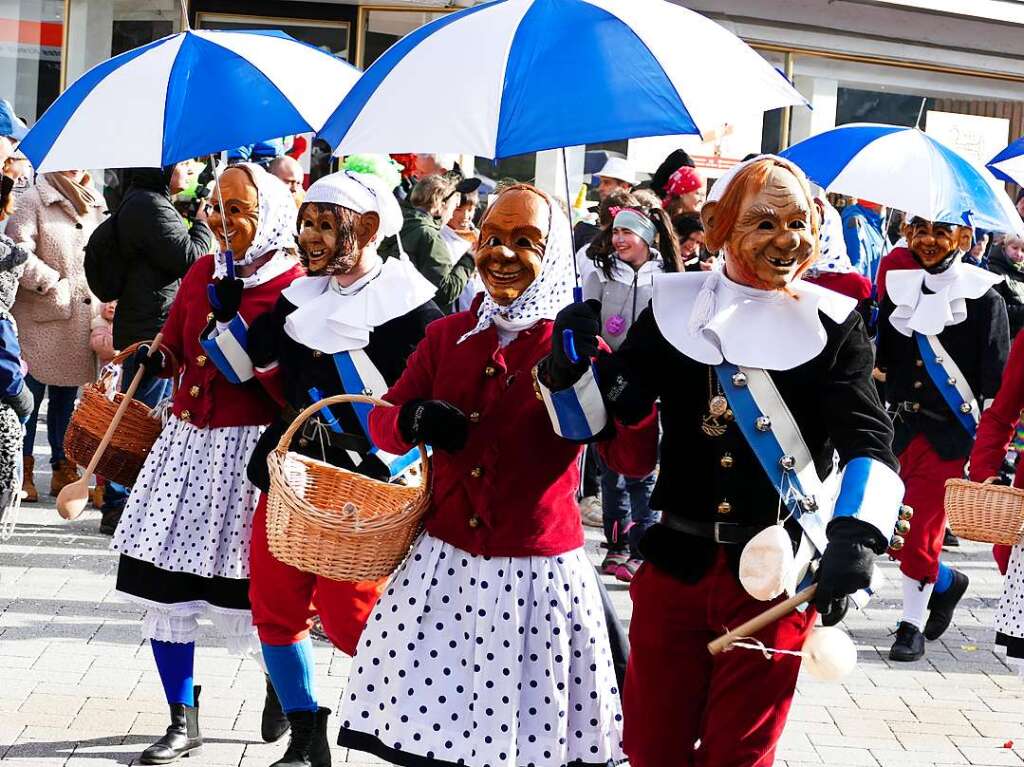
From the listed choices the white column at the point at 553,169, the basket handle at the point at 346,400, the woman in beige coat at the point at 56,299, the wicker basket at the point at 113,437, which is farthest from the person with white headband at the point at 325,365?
the white column at the point at 553,169

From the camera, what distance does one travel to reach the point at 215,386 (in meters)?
5.34

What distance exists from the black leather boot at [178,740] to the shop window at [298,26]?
11095mm

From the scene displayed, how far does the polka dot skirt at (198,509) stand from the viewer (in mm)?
5285

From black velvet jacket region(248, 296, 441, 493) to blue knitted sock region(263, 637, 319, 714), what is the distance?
50cm

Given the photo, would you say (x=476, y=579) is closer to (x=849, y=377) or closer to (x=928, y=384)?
(x=849, y=377)

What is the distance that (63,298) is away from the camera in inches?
369

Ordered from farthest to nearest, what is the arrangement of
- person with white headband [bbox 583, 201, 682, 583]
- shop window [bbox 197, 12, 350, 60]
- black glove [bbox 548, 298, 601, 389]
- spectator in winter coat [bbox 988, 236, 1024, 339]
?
1. shop window [bbox 197, 12, 350, 60]
2. spectator in winter coat [bbox 988, 236, 1024, 339]
3. person with white headband [bbox 583, 201, 682, 583]
4. black glove [bbox 548, 298, 601, 389]

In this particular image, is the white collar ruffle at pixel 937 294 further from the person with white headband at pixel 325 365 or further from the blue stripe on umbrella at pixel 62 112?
the blue stripe on umbrella at pixel 62 112

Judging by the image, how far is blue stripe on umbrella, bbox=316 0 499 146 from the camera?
13.4ft

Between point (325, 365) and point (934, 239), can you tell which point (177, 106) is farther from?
point (934, 239)

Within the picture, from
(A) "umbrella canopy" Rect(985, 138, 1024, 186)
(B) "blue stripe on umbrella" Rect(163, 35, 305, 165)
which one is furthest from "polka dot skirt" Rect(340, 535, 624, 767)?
(A) "umbrella canopy" Rect(985, 138, 1024, 186)

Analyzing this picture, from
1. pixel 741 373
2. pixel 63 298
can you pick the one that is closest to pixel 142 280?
pixel 63 298

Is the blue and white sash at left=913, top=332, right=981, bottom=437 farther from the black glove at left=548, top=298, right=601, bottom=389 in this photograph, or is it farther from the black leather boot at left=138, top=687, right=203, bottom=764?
the black glove at left=548, top=298, right=601, bottom=389

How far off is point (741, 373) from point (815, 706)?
3.08 metres
